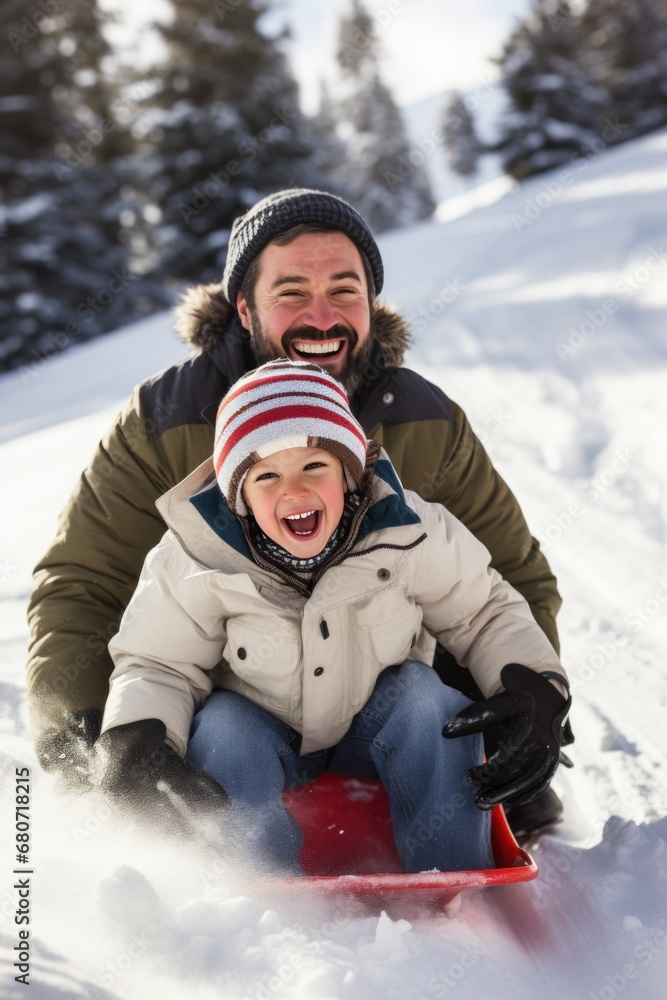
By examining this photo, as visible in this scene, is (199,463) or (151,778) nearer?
(151,778)

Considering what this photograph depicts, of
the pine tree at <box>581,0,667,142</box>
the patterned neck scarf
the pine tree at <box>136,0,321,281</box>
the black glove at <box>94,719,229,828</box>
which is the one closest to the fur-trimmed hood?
the patterned neck scarf

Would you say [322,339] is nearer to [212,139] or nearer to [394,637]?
[394,637]

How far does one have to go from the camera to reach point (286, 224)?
2.27m

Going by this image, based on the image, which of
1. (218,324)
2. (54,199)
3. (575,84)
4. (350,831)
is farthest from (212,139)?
(350,831)

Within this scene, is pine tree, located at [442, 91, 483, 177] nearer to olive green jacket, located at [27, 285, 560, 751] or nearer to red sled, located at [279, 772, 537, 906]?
olive green jacket, located at [27, 285, 560, 751]

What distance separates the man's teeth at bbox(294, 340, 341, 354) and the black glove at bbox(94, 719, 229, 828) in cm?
101

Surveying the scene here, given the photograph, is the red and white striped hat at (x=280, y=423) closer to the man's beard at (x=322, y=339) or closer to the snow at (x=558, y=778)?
the man's beard at (x=322, y=339)

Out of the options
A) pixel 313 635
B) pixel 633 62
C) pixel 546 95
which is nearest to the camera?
pixel 313 635

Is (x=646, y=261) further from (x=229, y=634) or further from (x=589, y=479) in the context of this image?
(x=229, y=634)

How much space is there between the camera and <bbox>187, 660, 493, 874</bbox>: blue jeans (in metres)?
1.70

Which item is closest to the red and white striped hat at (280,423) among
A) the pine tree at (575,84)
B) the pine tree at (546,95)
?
the pine tree at (575,84)

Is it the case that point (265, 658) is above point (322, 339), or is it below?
below

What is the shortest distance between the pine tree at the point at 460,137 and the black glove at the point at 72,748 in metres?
33.5

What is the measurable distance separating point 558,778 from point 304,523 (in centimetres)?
109
